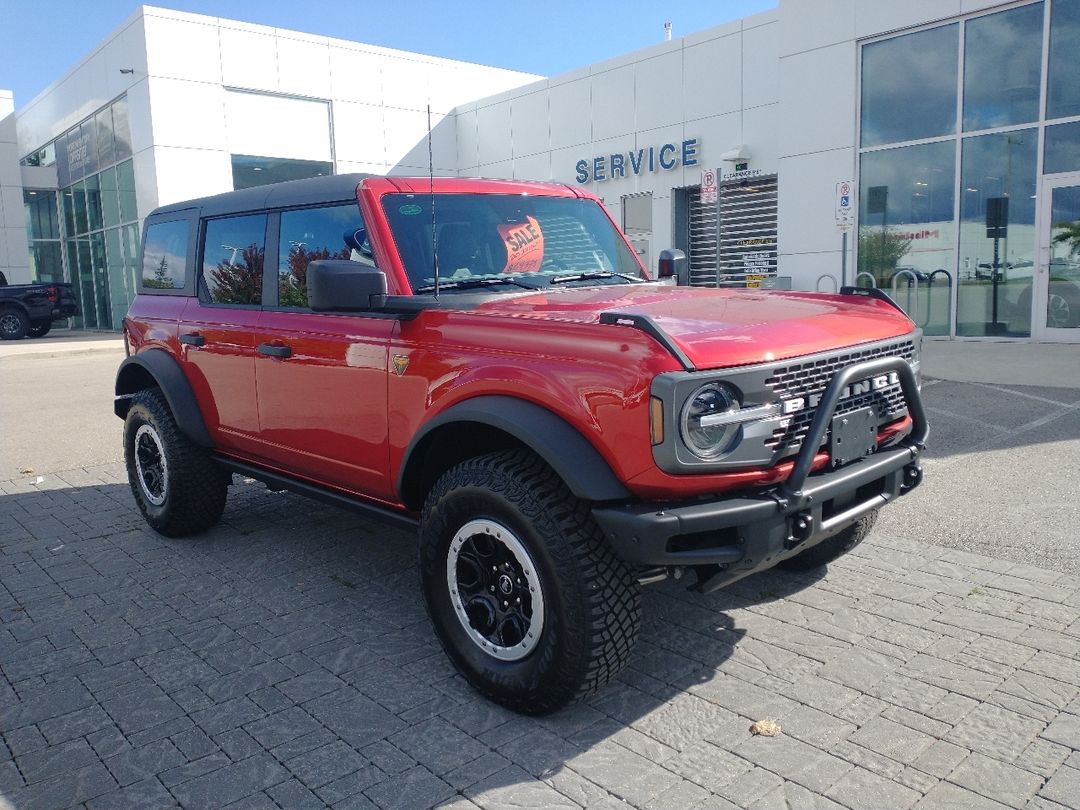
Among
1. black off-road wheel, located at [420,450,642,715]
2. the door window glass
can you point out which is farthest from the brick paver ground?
the door window glass

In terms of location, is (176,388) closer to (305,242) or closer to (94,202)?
(305,242)

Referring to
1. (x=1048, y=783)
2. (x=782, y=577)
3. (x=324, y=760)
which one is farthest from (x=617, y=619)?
(x=782, y=577)

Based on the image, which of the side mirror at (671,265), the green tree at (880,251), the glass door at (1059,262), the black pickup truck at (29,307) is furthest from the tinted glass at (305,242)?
the black pickup truck at (29,307)

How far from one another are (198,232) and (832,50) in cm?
1355

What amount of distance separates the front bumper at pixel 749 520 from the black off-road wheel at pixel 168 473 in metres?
3.14

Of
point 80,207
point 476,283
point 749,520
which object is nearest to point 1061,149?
point 476,283

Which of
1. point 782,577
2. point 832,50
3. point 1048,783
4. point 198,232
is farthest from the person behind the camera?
point 832,50

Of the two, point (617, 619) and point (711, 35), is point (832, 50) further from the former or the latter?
point (617, 619)

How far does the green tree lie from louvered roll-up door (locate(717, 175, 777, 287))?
8.95 feet

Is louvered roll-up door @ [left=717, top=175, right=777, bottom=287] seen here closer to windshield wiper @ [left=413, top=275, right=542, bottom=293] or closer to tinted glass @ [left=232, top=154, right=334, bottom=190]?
tinted glass @ [left=232, top=154, right=334, bottom=190]

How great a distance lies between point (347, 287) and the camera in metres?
3.37

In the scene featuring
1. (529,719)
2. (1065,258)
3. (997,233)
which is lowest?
(529,719)

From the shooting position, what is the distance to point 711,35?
18906 mm

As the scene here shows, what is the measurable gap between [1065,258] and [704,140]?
26.8 feet
